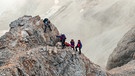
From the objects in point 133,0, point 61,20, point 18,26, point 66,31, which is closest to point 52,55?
point 18,26

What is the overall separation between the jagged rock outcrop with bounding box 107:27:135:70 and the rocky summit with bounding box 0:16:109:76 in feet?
57.7

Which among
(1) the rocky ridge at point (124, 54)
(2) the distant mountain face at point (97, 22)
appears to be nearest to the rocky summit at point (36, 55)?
(1) the rocky ridge at point (124, 54)

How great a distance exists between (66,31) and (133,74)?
305 ft

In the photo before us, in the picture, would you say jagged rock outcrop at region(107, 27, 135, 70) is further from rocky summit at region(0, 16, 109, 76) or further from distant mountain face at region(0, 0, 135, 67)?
distant mountain face at region(0, 0, 135, 67)

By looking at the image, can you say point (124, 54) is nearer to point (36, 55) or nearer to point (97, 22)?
point (36, 55)

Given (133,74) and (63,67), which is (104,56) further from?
(63,67)

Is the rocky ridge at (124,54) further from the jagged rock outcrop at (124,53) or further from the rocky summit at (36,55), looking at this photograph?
the rocky summit at (36,55)

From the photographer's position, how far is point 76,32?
13388 centimetres

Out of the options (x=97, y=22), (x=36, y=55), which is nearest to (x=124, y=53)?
(x=36, y=55)

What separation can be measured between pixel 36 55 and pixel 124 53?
27183 mm

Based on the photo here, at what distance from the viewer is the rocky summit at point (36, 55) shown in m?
29.2

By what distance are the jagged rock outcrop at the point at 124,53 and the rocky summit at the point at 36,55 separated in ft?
57.7

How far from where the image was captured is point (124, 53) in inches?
2189

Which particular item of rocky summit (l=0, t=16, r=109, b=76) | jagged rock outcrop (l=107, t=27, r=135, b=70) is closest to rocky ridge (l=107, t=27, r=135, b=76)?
jagged rock outcrop (l=107, t=27, r=135, b=70)
